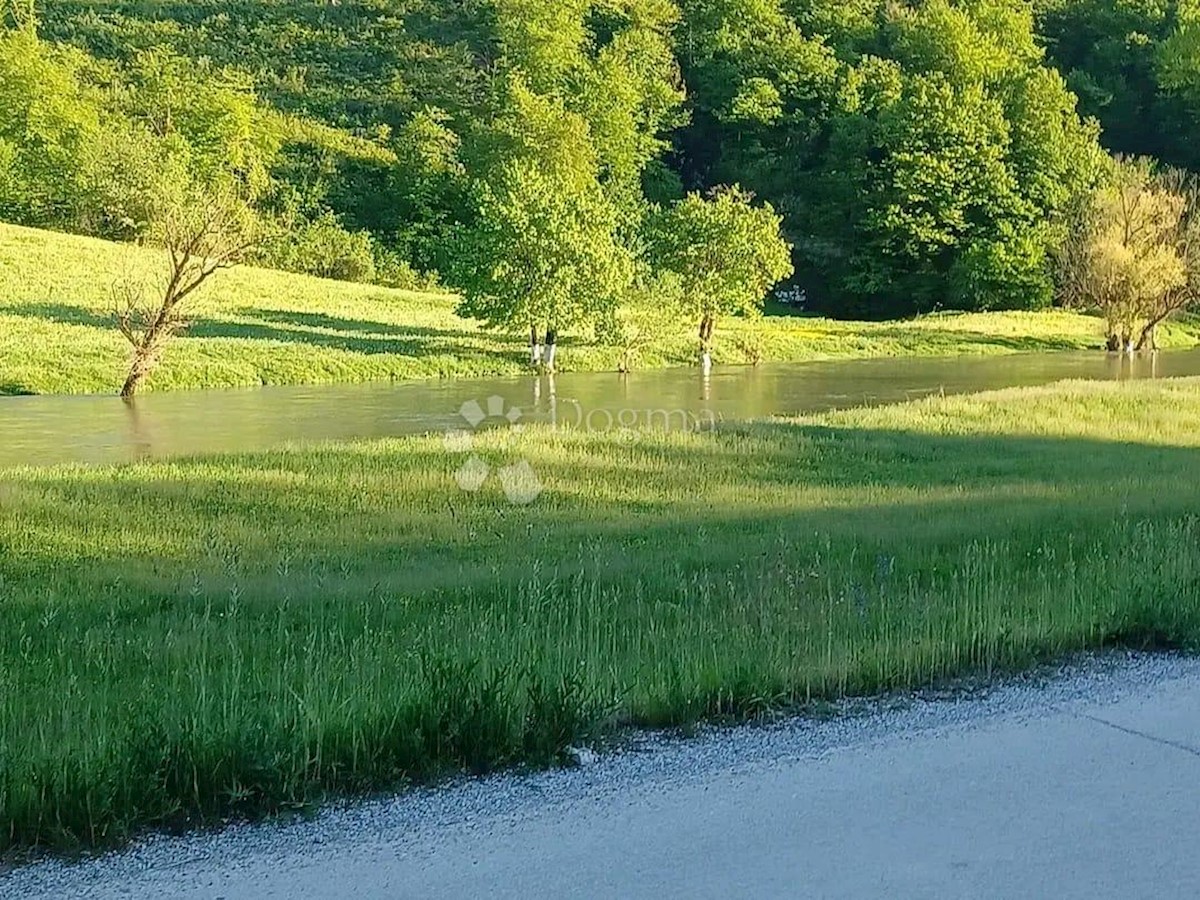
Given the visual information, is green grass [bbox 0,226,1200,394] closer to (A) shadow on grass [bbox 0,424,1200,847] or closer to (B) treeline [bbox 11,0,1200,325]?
(B) treeline [bbox 11,0,1200,325]

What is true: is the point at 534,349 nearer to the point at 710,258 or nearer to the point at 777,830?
the point at 710,258

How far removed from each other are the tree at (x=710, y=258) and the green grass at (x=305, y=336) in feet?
5.17

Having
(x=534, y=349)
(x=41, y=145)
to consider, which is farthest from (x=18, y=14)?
(x=534, y=349)

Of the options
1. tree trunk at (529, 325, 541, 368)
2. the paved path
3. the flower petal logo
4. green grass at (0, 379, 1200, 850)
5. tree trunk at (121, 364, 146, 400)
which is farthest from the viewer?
tree trunk at (529, 325, 541, 368)

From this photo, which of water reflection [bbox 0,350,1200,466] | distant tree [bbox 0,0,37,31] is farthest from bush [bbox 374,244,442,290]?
distant tree [bbox 0,0,37,31]

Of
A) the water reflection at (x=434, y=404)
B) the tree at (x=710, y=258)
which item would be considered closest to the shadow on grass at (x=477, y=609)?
the water reflection at (x=434, y=404)

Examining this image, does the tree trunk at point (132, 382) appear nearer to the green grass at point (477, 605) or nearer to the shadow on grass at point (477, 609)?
the green grass at point (477, 605)

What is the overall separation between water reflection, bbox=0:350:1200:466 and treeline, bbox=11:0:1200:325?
10570mm

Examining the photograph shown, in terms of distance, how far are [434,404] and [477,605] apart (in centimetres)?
2686

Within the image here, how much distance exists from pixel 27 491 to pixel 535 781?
46.0ft

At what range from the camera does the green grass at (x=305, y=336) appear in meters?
40.6

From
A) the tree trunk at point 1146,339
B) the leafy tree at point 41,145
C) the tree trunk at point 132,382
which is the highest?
the leafy tree at point 41,145

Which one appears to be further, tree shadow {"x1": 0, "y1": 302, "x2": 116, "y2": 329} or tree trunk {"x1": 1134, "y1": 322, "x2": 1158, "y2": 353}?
tree trunk {"x1": 1134, "y1": 322, "x2": 1158, "y2": 353}

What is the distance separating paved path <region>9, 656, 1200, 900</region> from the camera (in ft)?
13.7
